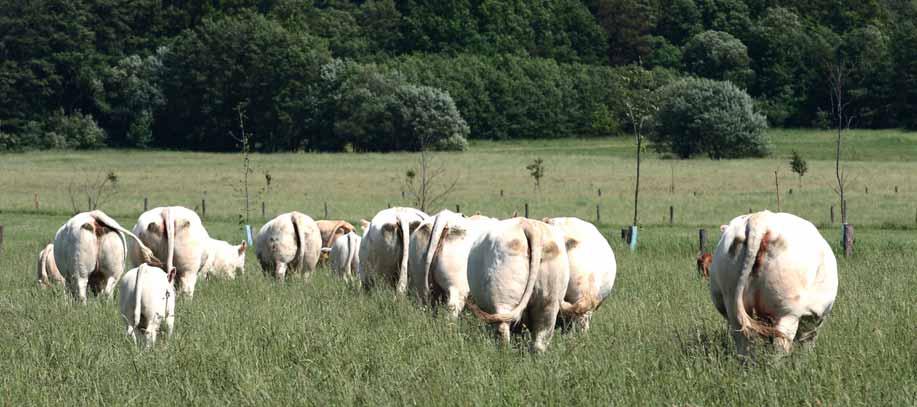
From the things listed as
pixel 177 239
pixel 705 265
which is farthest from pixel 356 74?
pixel 177 239

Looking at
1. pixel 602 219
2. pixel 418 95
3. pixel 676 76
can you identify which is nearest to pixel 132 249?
pixel 602 219

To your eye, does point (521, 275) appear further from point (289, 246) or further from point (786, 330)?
point (289, 246)

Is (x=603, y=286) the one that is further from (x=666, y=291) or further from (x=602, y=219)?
(x=602, y=219)

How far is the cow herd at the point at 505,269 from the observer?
1005 cm

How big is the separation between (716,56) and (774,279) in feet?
357

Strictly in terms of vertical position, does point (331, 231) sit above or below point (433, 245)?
below

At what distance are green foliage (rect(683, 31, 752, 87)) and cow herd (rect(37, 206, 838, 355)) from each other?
100586 mm

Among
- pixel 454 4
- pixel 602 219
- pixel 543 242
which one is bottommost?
pixel 602 219

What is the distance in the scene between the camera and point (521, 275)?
436 inches

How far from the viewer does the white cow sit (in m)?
20.3

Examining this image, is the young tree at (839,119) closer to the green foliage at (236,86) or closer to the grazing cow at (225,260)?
the grazing cow at (225,260)

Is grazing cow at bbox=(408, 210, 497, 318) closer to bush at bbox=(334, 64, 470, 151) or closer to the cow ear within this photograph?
the cow ear

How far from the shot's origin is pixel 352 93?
9012 cm

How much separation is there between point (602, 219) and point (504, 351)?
2803 cm
